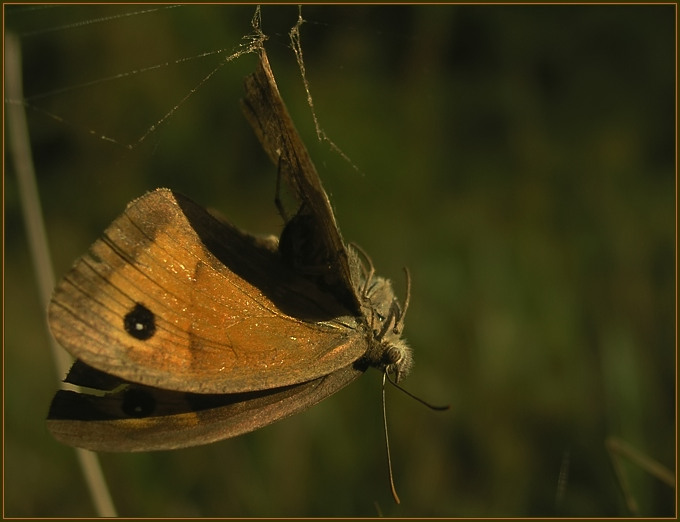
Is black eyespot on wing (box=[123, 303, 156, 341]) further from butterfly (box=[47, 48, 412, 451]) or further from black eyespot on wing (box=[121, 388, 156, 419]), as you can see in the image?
black eyespot on wing (box=[121, 388, 156, 419])

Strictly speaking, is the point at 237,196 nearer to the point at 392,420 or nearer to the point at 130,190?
the point at 130,190

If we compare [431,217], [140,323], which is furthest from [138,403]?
[431,217]

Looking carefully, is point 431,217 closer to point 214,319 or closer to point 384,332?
point 384,332

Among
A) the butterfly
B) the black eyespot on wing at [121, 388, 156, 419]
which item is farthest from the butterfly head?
the black eyespot on wing at [121, 388, 156, 419]

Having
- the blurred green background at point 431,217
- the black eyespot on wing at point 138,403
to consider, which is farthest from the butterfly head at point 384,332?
the blurred green background at point 431,217

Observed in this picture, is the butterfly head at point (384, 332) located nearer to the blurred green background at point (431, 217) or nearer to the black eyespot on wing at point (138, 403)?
the black eyespot on wing at point (138, 403)

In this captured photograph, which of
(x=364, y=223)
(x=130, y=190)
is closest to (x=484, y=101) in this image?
(x=364, y=223)
